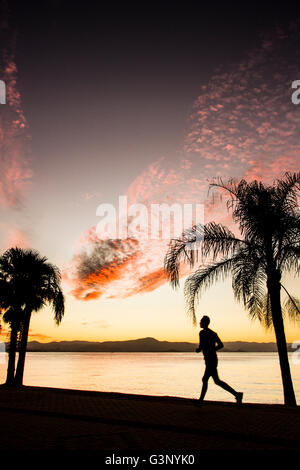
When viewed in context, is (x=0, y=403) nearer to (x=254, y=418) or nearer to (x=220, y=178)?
(x=254, y=418)

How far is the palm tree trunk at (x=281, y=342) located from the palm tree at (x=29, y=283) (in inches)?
539

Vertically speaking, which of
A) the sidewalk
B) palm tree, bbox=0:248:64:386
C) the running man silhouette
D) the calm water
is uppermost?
palm tree, bbox=0:248:64:386

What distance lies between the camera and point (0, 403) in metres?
11.0

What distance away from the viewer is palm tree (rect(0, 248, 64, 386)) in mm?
22312

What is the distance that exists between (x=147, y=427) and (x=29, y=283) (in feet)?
55.4

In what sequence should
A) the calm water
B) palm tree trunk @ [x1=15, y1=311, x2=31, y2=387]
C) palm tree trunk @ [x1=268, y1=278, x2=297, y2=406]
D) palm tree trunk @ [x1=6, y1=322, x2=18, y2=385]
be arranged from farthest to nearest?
the calm water → palm tree trunk @ [x1=6, y1=322, x2=18, y2=385] → palm tree trunk @ [x1=15, y1=311, x2=31, y2=387] → palm tree trunk @ [x1=268, y1=278, x2=297, y2=406]

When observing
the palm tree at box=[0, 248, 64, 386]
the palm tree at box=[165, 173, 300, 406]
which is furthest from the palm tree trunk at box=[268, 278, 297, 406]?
the palm tree at box=[0, 248, 64, 386]

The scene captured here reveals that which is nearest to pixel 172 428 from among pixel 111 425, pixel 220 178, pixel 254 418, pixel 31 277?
pixel 111 425

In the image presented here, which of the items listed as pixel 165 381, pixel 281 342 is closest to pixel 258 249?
pixel 281 342

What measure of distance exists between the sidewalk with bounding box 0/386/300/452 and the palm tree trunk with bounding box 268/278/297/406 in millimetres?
2520

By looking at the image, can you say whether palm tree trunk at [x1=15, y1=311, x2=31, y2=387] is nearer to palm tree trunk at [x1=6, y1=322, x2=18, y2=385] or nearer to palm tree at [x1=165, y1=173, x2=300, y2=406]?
palm tree trunk at [x1=6, y1=322, x2=18, y2=385]

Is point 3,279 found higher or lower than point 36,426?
higher

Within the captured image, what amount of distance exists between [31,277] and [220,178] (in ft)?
44.6
